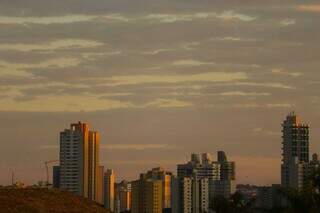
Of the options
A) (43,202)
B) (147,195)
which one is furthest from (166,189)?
(43,202)

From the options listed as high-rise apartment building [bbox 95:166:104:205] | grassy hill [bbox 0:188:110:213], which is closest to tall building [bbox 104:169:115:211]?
high-rise apartment building [bbox 95:166:104:205]

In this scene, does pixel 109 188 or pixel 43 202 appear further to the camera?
pixel 109 188

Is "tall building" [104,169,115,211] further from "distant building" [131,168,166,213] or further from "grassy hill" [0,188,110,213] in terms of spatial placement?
"grassy hill" [0,188,110,213]

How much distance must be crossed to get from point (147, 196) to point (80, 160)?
1636 cm

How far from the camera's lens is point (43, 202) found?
4888 cm

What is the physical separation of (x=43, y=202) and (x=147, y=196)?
127 metres

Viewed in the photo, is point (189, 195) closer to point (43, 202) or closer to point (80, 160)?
point (80, 160)

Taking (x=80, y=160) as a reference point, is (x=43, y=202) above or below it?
below

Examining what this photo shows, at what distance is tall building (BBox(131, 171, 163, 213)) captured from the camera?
170 m

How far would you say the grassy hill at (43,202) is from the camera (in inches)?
1849

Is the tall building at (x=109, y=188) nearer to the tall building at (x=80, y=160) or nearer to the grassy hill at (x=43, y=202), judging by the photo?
the tall building at (x=80, y=160)

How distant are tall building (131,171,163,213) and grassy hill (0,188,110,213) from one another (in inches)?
4454

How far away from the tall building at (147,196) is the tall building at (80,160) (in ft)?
32.2

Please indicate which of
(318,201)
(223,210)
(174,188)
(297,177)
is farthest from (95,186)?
(318,201)
